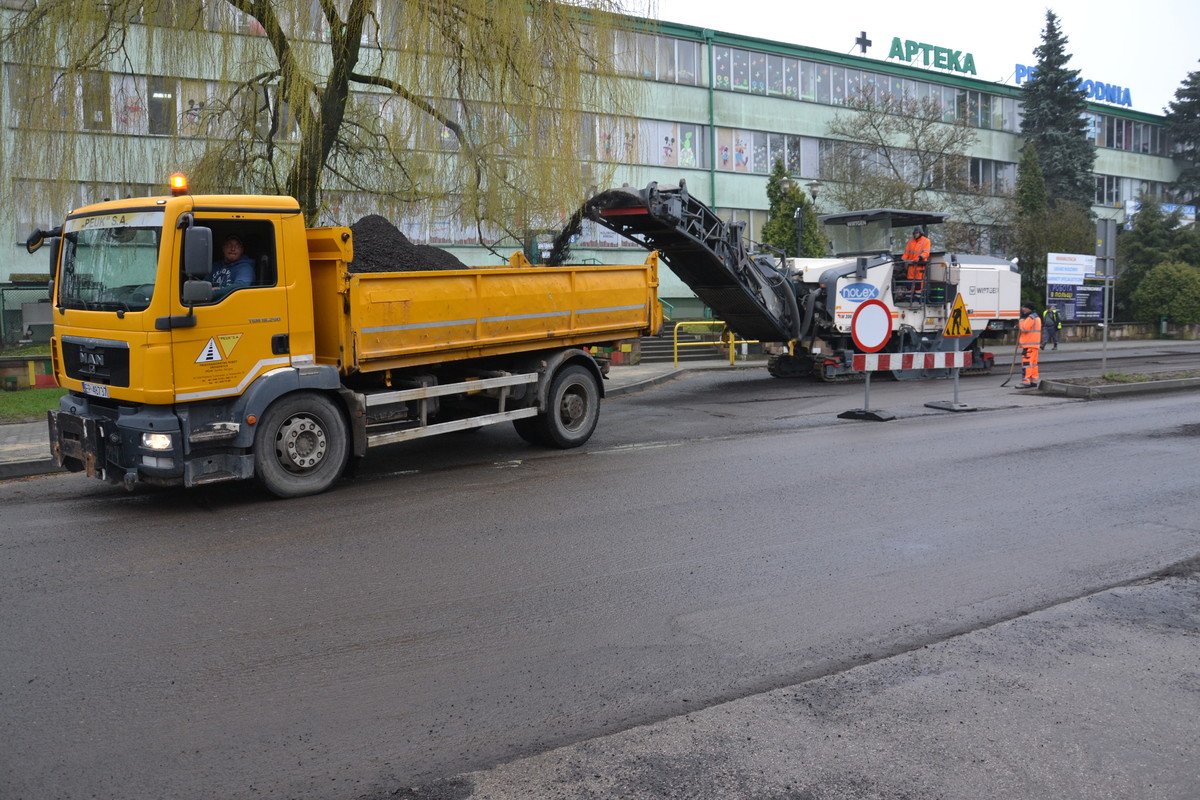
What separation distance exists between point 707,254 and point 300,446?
9698mm

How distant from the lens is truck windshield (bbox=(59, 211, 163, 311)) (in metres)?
8.06

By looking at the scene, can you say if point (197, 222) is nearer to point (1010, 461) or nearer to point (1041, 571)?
point (1041, 571)

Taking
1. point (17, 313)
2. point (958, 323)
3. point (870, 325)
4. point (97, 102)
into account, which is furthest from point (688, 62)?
point (97, 102)

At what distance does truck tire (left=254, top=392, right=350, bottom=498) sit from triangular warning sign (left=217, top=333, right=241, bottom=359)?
2.05 feet

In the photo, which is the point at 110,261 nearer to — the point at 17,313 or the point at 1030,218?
the point at 17,313

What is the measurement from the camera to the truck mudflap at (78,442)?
8.18 m

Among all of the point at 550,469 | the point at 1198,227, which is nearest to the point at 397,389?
the point at 550,469

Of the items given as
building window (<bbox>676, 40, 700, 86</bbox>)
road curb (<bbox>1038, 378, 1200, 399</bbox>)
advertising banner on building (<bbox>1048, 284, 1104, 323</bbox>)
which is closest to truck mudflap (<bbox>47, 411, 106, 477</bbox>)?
road curb (<bbox>1038, 378, 1200, 399</bbox>)

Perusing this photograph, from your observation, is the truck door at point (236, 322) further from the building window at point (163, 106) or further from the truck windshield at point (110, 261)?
the building window at point (163, 106)

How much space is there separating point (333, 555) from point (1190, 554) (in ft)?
19.3

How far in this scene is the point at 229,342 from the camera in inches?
325

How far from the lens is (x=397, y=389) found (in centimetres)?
988

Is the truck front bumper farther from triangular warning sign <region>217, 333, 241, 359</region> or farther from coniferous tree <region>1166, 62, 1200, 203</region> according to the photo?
coniferous tree <region>1166, 62, 1200, 203</region>

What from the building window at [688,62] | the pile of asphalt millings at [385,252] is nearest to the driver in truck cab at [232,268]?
the pile of asphalt millings at [385,252]
